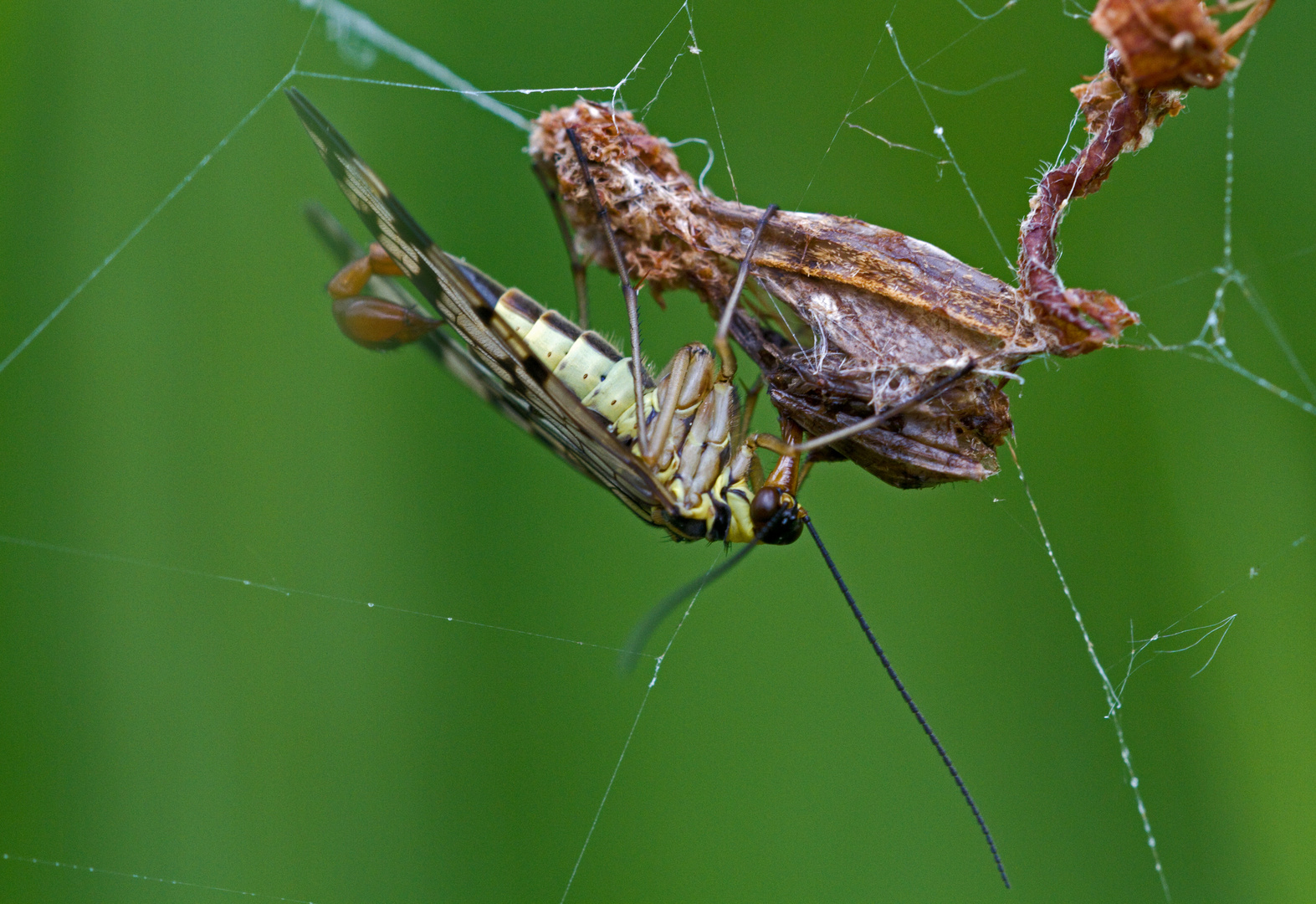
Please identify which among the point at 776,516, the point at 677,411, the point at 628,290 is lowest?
the point at 776,516

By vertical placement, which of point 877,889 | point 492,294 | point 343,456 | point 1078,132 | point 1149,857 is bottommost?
point 877,889

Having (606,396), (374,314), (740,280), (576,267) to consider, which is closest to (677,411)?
(606,396)

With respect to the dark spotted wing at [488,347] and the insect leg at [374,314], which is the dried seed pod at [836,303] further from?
the insect leg at [374,314]

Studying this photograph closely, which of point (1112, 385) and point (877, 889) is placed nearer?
point (1112, 385)

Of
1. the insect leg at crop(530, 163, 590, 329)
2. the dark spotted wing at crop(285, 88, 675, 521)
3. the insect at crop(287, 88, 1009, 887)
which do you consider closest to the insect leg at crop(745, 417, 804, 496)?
the insect at crop(287, 88, 1009, 887)

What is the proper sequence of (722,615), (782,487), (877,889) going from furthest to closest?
(722,615) → (877,889) → (782,487)

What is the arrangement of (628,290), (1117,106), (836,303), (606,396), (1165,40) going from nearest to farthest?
(1165,40)
(1117,106)
(836,303)
(628,290)
(606,396)

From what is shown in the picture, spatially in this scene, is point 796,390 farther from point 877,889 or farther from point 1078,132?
point 877,889

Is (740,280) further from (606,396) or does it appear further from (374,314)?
(374,314)

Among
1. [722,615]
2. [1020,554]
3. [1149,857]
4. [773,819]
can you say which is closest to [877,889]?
[773,819]
